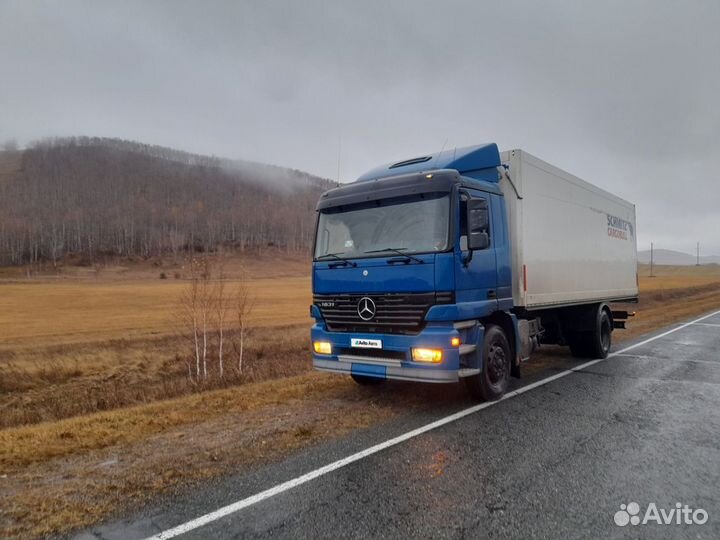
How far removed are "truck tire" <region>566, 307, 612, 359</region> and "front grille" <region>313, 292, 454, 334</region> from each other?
18.9 feet

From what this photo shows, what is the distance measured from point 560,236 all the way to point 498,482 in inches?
221

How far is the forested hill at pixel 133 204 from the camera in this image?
125m

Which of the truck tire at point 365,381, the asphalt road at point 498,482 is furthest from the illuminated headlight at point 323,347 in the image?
the asphalt road at point 498,482

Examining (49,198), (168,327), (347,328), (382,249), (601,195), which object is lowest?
(168,327)

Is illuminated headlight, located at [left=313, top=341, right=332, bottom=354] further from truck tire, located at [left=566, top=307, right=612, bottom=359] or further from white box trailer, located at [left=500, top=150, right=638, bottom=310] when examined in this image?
truck tire, located at [left=566, top=307, right=612, bottom=359]

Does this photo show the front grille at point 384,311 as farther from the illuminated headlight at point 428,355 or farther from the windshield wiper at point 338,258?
the windshield wiper at point 338,258

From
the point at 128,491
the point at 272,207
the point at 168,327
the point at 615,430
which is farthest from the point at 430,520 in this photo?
the point at 272,207

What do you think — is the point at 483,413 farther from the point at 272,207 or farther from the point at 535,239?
the point at 272,207

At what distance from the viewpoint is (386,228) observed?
6.02 m

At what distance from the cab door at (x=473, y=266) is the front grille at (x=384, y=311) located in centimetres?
32

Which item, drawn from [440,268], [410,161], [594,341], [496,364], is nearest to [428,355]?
[440,268]

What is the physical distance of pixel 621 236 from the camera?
1149cm

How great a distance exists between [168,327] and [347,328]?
1991 cm

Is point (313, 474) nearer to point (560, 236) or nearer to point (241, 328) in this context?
point (560, 236)
